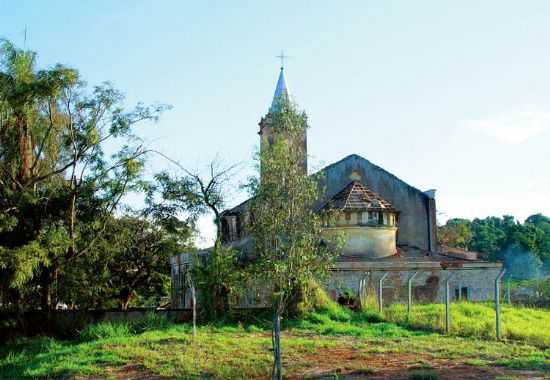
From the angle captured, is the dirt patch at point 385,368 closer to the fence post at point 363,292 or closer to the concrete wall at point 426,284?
the fence post at point 363,292

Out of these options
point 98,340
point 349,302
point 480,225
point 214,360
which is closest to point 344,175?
point 349,302

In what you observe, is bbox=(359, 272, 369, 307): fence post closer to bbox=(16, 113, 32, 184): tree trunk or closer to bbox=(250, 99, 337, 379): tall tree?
bbox=(16, 113, 32, 184): tree trunk

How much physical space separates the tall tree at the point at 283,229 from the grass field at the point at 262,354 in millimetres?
2481

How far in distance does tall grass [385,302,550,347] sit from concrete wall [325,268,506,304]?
5.78 m

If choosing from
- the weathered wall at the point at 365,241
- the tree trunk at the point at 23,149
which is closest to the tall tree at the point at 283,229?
the tree trunk at the point at 23,149

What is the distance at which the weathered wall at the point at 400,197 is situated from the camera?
43.2 metres

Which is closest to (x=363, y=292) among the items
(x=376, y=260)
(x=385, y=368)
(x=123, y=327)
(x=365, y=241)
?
(x=376, y=260)

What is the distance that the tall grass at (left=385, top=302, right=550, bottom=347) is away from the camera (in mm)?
20902

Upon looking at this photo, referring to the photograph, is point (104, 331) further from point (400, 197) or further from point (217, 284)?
point (400, 197)

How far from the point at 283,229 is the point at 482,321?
1228 centimetres

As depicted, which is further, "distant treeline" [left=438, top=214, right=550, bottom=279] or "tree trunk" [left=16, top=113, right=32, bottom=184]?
"distant treeline" [left=438, top=214, right=550, bottom=279]

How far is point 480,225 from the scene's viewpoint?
326 feet

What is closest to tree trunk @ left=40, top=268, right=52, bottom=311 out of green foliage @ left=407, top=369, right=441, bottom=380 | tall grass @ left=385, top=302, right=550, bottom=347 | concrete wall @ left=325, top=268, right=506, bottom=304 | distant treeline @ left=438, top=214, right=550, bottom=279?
concrete wall @ left=325, top=268, right=506, bottom=304

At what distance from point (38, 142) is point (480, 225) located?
8222 centimetres
